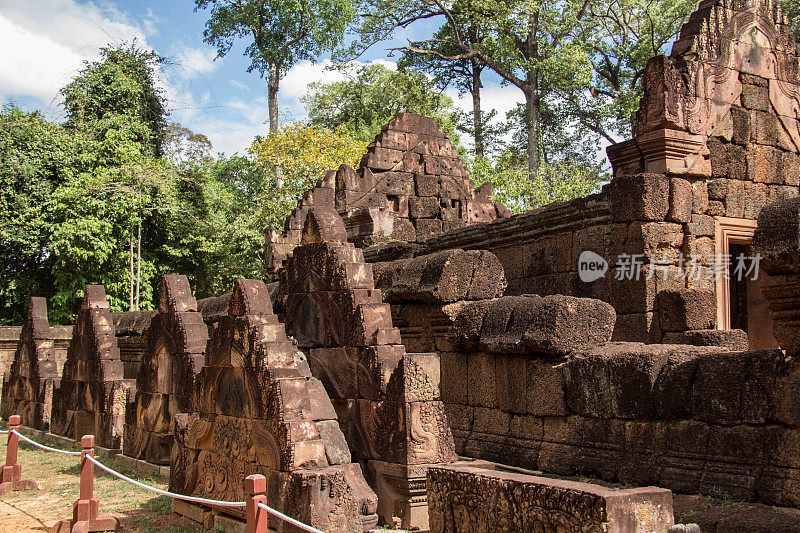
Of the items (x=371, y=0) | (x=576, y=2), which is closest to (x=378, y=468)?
(x=576, y=2)

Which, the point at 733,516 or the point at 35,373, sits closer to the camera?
the point at 733,516

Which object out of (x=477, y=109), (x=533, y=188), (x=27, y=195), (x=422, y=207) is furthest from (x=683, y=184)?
(x=477, y=109)

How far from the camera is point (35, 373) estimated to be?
13.0m

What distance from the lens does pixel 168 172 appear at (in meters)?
22.8

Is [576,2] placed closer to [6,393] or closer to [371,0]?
[371,0]

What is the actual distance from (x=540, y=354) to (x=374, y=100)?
25552 millimetres

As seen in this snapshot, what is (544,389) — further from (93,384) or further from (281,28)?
(281,28)

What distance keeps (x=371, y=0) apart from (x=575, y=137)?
30.8 feet

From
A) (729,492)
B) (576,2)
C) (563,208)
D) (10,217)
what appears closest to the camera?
(729,492)

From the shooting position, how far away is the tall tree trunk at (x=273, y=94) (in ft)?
93.2

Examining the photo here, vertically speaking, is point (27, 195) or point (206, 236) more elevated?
point (27, 195)

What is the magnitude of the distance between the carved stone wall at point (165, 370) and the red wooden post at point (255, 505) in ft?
10.2

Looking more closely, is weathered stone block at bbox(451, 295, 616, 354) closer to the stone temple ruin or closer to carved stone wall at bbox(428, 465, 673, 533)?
the stone temple ruin

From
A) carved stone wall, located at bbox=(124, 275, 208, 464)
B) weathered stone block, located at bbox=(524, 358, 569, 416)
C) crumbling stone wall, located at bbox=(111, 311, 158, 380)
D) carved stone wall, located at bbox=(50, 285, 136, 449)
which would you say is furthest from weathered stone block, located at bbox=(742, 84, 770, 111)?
crumbling stone wall, located at bbox=(111, 311, 158, 380)
